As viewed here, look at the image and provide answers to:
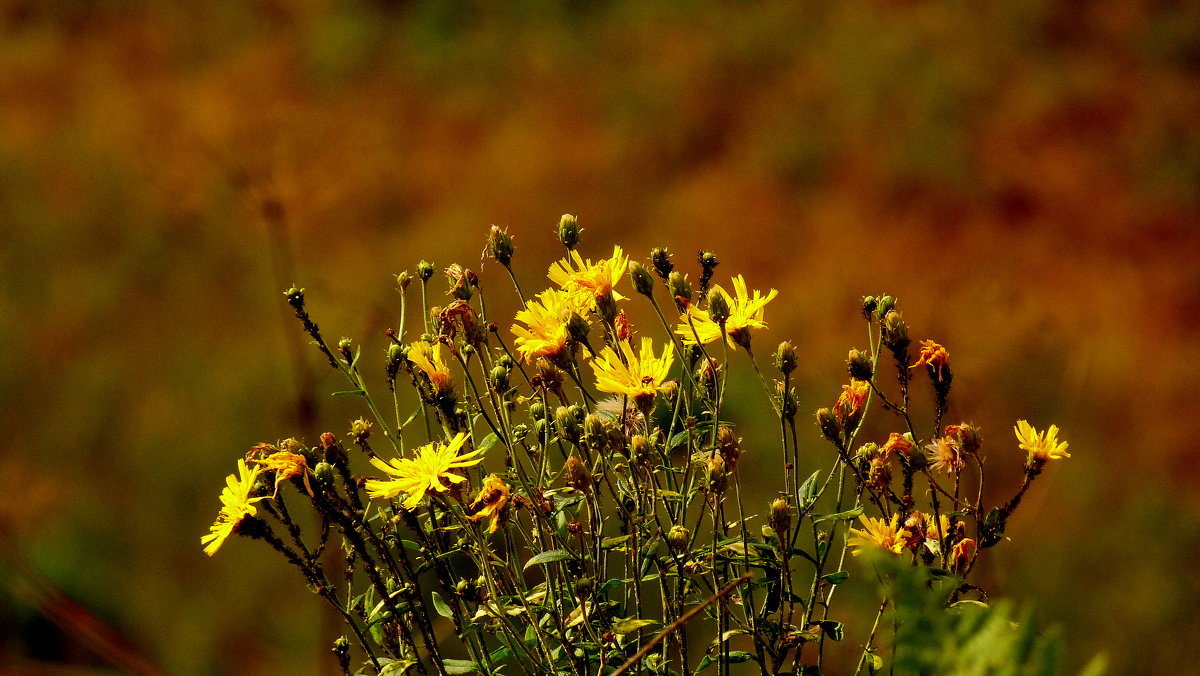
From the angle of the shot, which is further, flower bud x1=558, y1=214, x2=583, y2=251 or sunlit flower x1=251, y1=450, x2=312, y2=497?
flower bud x1=558, y1=214, x2=583, y2=251

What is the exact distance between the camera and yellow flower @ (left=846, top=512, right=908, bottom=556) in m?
0.62

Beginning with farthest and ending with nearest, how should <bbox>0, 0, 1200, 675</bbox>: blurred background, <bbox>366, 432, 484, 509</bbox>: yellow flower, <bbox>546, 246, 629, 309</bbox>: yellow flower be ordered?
<bbox>0, 0, 1200, 675</bbox>: blurred background < <bbox>546, 246, 629, 309</bbox>: yellow flower < <bbox>366, 432, 484, 509</bbox>: yellow flower

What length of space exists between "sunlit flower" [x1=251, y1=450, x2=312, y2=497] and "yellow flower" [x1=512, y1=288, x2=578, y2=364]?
0.15m

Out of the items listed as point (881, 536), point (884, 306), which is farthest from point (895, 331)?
point (881, 536)

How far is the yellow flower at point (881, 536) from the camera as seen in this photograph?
0.62 meters

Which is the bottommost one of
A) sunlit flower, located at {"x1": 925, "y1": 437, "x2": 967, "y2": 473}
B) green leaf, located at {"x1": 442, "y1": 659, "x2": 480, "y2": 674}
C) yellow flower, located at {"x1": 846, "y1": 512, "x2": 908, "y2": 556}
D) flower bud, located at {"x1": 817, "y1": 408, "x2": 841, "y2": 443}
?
green leaf, located at {"x1": 442, "y1": 659, "x2": 480, "y2": 674}

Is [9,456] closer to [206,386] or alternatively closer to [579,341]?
[206,386]

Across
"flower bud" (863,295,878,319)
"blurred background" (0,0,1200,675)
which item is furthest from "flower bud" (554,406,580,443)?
"blurred background" (0,0,1200,675)

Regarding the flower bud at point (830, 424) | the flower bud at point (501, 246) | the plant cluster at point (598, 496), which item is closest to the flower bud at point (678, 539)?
the plant cluster at point (598, 496)

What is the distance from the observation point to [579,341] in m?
0.61

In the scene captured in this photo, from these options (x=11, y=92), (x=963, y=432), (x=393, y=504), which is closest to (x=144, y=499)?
(x=11, y=92)

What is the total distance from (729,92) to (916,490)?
86cm

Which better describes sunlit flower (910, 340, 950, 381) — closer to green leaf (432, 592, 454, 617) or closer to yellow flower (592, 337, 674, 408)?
yellow flower (592, 337, 674, 408)

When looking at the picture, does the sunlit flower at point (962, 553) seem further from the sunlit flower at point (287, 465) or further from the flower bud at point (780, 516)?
the sunlit flower at point (287, 465)
